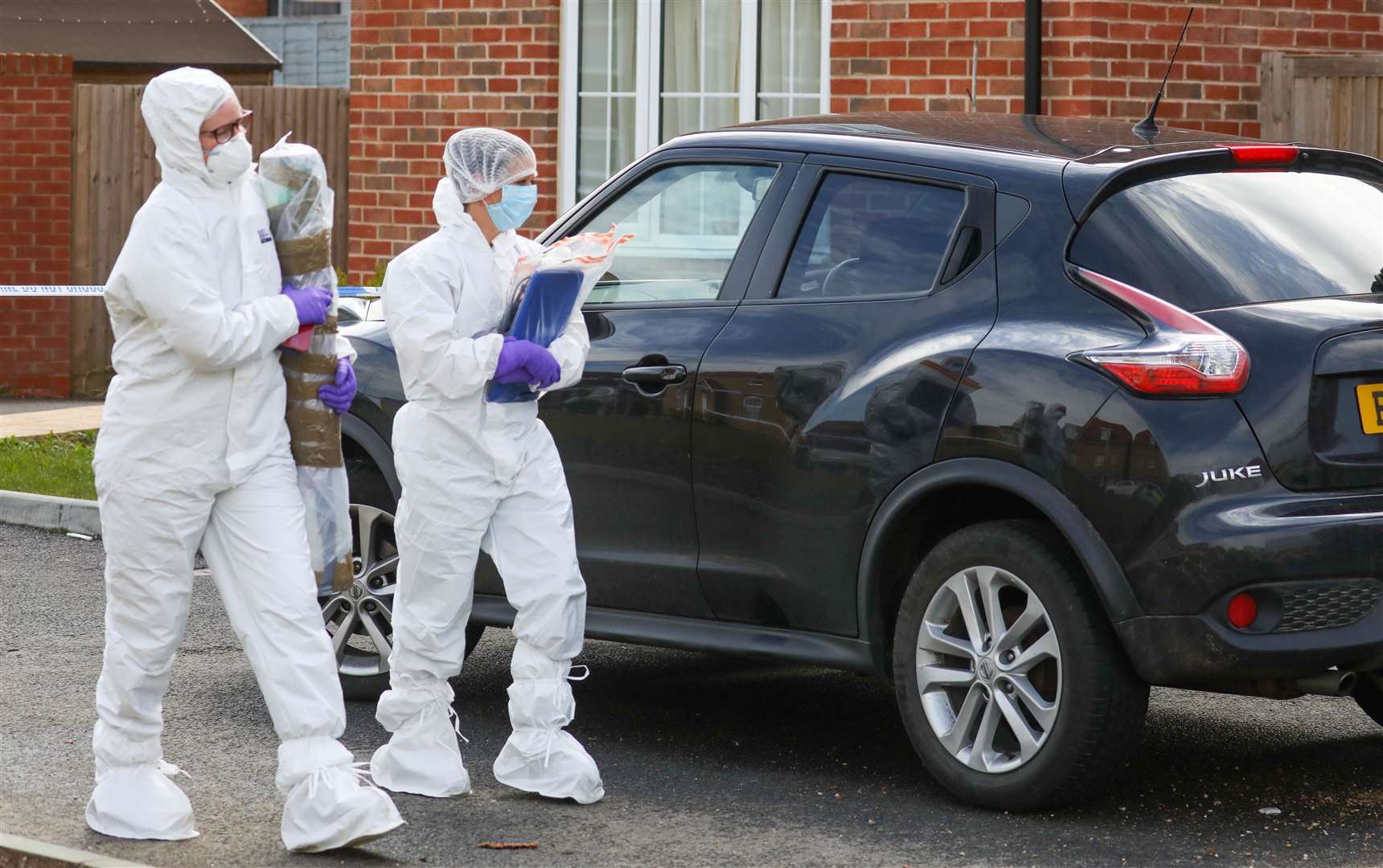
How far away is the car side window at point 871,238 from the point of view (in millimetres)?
5688

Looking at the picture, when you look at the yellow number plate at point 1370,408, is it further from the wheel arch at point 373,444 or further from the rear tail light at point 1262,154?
the wheel arch at point 373,444

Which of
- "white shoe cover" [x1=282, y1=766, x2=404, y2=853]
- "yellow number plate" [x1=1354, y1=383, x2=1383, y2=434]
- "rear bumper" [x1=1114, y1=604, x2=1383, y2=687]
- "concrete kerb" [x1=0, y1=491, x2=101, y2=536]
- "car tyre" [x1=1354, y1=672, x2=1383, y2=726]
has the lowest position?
"white shoe cover" [x1=282, y1=766, x2=404, y2=853]

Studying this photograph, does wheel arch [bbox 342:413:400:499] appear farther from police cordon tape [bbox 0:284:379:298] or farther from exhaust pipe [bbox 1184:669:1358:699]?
police cordon tape [bbox 0:284:379:298]

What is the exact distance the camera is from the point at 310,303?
5.19 metres

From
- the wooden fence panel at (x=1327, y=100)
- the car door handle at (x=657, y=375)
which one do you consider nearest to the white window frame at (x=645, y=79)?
the wooden fence panel at (x=1327, y=100)

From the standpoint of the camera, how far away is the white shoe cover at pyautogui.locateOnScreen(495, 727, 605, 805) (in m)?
5.60

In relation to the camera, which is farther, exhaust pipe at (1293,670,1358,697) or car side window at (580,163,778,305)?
car side window at (580,163,778,305)

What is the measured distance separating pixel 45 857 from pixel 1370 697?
378cm

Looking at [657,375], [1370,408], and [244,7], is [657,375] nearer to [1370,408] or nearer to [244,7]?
[1370,408]

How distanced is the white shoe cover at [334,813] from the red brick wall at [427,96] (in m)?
7.54

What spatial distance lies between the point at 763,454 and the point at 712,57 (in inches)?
256

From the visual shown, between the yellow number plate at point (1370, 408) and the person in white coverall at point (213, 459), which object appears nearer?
the person in white coverall at point (213, 459)

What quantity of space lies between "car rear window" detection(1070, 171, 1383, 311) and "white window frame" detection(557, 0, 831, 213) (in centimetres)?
592

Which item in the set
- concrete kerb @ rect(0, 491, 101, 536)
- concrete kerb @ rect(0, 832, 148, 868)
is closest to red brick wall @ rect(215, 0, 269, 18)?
concrete kerb @ rect(0, 491, 101, 536)
